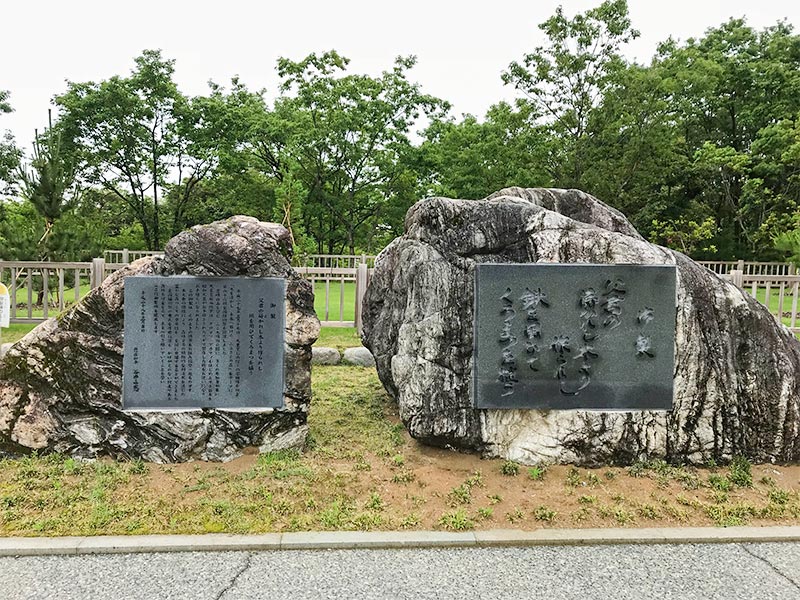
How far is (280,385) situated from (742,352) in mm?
3569

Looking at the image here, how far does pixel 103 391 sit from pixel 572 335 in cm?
359

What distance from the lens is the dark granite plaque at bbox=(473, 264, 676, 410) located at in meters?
4.22

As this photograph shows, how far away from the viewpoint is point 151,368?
4191 mm

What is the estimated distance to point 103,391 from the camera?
416 centimetres

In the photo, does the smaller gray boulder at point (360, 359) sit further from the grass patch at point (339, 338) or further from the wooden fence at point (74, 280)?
the wooden fence at point (74, 280)

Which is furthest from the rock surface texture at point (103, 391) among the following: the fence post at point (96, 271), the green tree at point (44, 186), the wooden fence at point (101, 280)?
the green tree at point (44, 186)

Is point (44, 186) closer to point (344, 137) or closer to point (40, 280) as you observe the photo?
point (40, 280)

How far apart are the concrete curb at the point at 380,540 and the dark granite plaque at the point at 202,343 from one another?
1201 millimetres

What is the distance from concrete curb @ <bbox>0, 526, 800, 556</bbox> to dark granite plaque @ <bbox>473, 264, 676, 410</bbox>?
3.45 feet

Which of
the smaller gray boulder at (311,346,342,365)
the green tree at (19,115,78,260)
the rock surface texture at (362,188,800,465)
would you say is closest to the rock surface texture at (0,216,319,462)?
the rock surface texture at (362,188,800,465)

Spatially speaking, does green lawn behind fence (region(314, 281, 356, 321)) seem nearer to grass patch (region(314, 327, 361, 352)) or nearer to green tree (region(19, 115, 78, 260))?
grass patch (region(314, 327, 361, 352))

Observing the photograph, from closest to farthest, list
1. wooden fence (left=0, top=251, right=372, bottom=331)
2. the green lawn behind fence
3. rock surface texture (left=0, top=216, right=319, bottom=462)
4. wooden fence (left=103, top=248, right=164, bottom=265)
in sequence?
rock surface texture (left=0, top=216, right=319, bottom=462) < wooden fence (left=0, top=251, right=372, bottom=331) < the green lawn behind fence < wooden fence (left=103, top=248, right=164, bottom=265)

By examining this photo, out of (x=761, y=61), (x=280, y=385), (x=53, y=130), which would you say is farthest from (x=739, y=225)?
(x=53, y=130)

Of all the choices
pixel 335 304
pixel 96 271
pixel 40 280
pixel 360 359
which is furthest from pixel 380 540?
pixel 335 304
